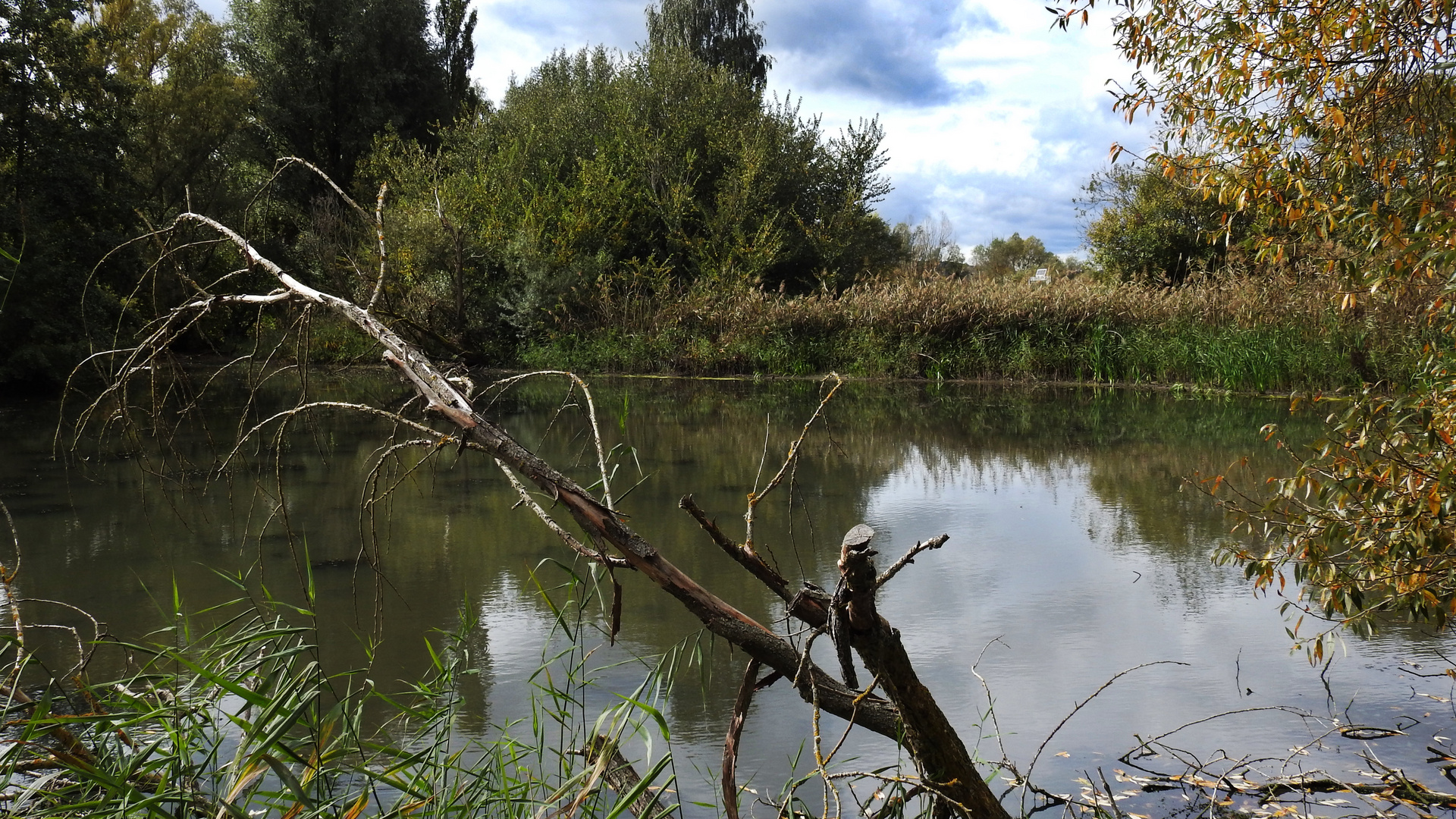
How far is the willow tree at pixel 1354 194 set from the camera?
3.04m

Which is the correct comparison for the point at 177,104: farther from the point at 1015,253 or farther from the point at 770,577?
the point at 1015,253

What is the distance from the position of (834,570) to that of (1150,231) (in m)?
19.6

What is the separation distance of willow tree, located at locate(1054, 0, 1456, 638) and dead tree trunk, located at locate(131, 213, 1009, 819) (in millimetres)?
1482

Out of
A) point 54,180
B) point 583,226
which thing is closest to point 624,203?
point 583,226

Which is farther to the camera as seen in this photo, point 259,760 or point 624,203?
point 624,203

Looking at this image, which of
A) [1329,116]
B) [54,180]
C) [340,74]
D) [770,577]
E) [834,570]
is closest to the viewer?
[770,577]

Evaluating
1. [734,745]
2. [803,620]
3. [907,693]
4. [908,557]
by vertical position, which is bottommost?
[734,745]

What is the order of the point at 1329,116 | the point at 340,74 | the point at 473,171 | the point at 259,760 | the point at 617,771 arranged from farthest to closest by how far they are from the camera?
the point at 340,74 < the point at 473,171 < the point at 1329,116 < the point at 617,771 < the point at 259,760

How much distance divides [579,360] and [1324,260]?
17815mm

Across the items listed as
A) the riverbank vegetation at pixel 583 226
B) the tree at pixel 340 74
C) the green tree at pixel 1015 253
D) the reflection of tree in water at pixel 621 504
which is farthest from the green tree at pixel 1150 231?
the green tree at pixel 1015 253

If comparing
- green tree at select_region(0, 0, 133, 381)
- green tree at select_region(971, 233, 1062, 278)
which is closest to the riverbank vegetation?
green tree at select_region(0, 0, 133, 381)

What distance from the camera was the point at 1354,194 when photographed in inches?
138

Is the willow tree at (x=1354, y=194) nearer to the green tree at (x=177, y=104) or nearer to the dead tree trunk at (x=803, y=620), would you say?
the dead tree trunk at (x=803, y=620)

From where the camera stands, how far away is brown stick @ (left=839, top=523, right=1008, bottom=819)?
6.40 ft
